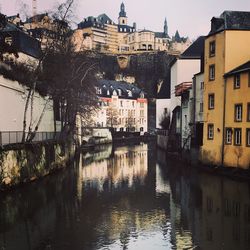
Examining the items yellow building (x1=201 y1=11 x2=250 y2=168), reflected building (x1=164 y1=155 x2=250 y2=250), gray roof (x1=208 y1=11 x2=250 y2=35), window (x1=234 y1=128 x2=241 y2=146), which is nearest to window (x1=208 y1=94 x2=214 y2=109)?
yellow building (x1=201 y1=11 x2=250 y2=168)

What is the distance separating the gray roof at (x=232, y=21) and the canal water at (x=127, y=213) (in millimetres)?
13007

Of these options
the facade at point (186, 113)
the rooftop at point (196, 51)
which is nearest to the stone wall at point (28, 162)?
the facade at point (186, 113)

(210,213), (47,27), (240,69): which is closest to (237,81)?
(240,69)

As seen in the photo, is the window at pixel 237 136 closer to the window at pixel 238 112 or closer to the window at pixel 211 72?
the window at pixel 238 112

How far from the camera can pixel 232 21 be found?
38125mm

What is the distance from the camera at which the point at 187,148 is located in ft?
156

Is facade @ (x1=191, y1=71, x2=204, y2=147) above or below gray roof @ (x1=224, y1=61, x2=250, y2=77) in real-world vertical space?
below

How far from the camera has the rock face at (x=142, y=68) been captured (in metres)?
146

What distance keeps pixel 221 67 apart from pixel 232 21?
4159mm

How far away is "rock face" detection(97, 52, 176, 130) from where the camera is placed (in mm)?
146125

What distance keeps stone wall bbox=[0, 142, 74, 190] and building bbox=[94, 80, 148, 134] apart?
6404 centimetres

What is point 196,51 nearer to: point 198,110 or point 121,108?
point 198,110

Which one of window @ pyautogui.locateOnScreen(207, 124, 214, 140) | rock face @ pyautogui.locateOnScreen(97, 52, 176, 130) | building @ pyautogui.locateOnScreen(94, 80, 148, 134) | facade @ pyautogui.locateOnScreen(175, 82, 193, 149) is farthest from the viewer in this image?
rock face @ pyautogui.locateOnScreen(97, 52, 176, 130)

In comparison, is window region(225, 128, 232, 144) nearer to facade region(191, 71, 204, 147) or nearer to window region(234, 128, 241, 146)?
window region(234, 128, 241, 146)
